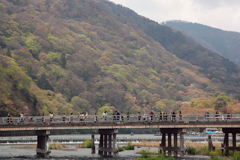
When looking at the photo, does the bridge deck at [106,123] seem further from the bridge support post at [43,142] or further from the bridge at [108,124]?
the bridge support post at [43,142]

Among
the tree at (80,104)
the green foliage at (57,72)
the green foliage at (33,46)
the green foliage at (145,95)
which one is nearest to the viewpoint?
the tree at (80,104)

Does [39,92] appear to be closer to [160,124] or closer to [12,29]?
[12,29]

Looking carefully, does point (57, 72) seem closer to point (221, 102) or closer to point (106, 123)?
point (221, 102)

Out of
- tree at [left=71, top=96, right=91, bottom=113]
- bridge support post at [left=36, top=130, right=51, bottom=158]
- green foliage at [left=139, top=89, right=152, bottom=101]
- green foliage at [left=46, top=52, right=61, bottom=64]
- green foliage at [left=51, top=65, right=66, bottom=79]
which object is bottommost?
bridge support post at [left=36, top=130, right=51, bottom=158]

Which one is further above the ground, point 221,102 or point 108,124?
point 221,102

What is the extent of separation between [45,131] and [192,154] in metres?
22.4

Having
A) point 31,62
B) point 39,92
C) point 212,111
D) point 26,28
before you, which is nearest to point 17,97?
point 39,92

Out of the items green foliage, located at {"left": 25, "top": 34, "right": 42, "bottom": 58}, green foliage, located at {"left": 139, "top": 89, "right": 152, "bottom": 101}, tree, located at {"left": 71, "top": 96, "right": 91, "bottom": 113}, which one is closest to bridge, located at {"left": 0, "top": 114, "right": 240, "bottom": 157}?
tree, located at {"left": 71, "top": 96, "right": 91, "bottom": 113}

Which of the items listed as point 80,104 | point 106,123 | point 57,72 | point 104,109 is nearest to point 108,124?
point 106,123

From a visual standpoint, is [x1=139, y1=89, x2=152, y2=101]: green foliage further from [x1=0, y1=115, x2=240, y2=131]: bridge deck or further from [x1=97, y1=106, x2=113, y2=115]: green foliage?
[x1=0, y1=115, x2=240, y2=131]: bridge deck

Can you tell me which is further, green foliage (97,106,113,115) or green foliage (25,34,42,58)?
green foliage (25,34,42,58)

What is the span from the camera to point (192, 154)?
57.0 metres

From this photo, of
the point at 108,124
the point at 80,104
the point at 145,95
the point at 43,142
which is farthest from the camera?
the point at 145,95

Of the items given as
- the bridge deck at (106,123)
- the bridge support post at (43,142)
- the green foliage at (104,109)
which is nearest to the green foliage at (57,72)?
the green foliage at (104,109)
